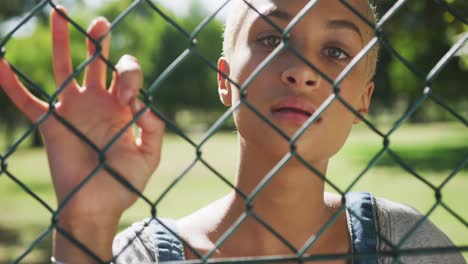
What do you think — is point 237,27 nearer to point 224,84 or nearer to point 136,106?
point 224,84

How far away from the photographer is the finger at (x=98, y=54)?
1.46 metres

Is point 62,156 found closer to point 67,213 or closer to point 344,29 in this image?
point 67,213

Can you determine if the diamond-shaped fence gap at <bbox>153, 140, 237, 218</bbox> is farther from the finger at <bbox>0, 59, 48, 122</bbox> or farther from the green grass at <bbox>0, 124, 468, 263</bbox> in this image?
the finger at <bbox>0, 59, 48, 122</bbox>

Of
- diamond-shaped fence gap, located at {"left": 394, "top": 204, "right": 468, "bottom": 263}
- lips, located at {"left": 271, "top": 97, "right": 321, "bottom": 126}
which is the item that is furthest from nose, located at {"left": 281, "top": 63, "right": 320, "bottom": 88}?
diamond-shaped fence gap, located at {"left": 394, "top": 204, "right": 468, "bottom": 263}

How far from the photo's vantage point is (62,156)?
5.03 ft

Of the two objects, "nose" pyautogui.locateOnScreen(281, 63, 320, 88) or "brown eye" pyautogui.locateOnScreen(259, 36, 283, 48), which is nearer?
"nose" pyautogui.locateOnScreen(281, 63, 320, 88)

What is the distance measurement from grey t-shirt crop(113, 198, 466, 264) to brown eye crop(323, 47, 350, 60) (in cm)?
57

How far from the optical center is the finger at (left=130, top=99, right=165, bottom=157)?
1.51 m

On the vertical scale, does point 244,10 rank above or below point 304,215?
above

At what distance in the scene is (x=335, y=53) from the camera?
2020 millimetres

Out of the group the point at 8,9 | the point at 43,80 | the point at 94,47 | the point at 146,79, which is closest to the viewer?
the point at 94,47

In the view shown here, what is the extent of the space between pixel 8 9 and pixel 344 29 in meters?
14.2

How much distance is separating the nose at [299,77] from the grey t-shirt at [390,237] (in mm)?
576

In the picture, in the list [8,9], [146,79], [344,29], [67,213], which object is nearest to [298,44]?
[344,29]
